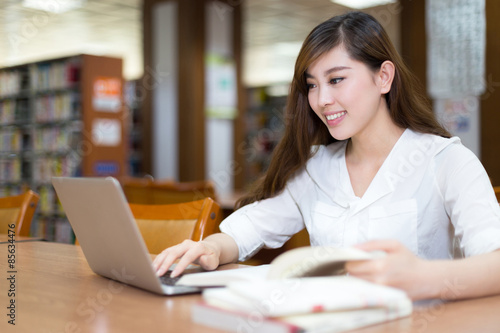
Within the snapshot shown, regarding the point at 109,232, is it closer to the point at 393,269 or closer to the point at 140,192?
the point at 393,269

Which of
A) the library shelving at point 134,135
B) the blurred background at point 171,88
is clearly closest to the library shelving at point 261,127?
the blurred background at point 171,88

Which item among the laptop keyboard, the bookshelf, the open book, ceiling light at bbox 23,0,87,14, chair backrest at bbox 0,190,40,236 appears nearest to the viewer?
the open book

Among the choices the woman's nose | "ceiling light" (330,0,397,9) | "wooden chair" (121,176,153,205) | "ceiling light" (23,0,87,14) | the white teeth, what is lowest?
"wooden chair" (121,176,153,205)

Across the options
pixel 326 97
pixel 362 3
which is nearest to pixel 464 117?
pixel 326 97

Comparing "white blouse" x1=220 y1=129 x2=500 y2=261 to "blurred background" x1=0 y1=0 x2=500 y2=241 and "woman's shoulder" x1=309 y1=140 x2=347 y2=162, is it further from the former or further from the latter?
"blurred background" x1=0 y1=0 x2=500 y2=241

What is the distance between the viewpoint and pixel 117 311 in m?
0.89

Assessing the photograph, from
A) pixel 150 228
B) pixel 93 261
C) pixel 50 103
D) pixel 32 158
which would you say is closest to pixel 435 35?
pixel 150 228

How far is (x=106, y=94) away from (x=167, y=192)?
210cm

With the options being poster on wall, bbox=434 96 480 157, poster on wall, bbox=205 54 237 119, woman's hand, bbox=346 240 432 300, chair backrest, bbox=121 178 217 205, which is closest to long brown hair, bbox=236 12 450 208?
woman's hand, bbox=346 240 432 300

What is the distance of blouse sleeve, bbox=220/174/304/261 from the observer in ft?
4.85

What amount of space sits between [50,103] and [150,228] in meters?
4.70

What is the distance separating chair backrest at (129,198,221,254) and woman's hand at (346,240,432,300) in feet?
2.42

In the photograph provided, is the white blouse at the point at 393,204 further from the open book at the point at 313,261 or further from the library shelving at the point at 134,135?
the library shelving at the point at 134,135

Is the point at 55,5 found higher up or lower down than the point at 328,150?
higher up
